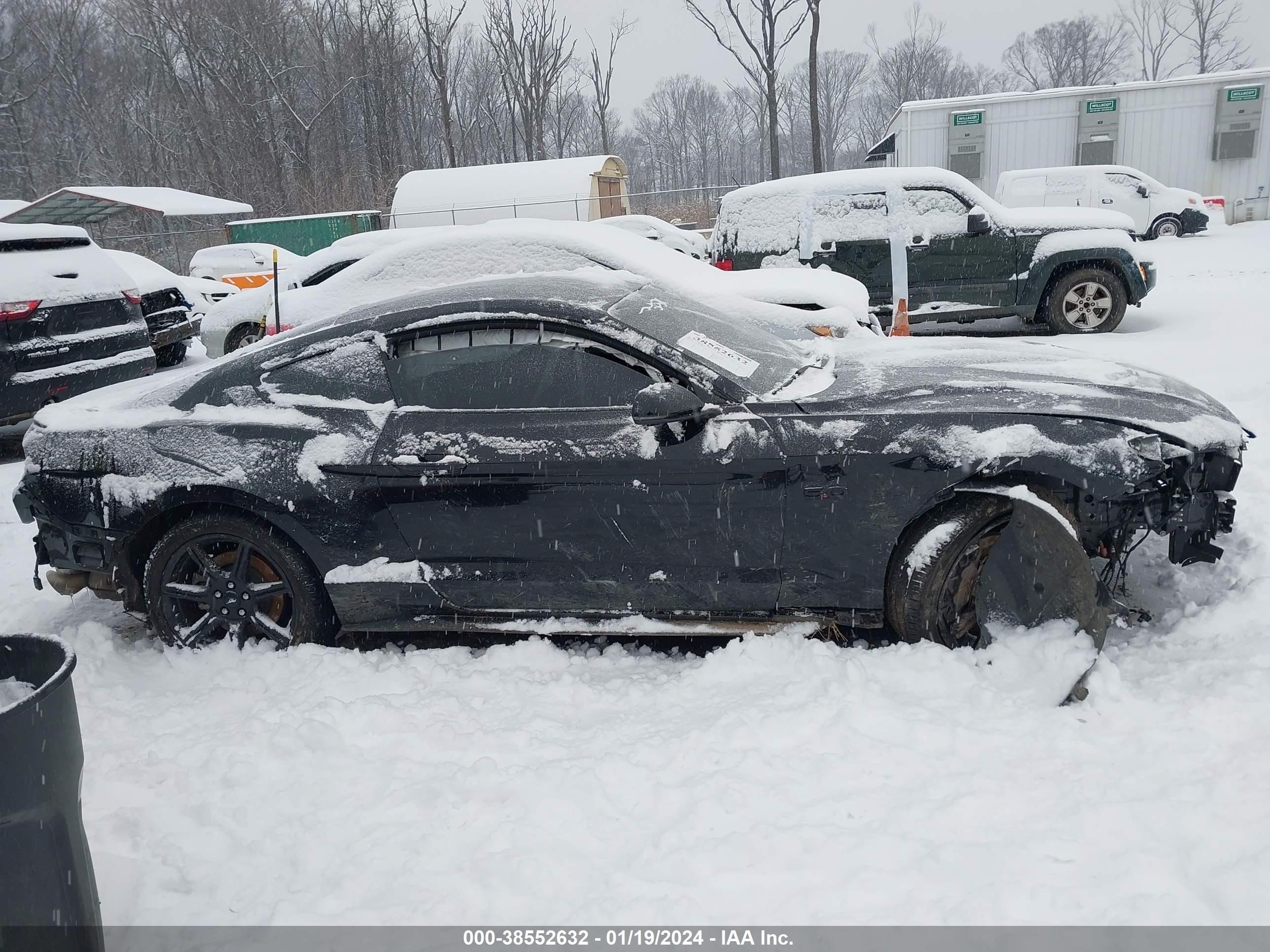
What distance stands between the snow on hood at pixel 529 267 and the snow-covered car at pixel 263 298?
1665 mm

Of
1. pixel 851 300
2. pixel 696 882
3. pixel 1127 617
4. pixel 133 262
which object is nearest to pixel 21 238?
pixel 133 262

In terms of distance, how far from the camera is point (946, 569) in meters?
3.31

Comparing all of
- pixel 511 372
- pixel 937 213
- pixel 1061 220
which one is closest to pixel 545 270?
pixel 511 372

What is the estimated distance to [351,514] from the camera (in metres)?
3.66

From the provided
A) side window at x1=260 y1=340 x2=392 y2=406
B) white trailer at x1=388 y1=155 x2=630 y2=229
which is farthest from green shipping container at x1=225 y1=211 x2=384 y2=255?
side window at x1=260 y1=340 x2=392 y2=406

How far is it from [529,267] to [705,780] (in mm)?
4810

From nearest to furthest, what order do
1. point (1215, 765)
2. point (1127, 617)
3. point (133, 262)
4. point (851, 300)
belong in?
point (1215, 765) < point (1127, 617) < point (851, 300) < point (133, 262)

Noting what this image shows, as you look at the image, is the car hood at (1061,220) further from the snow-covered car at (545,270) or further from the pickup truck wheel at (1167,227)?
the pickup truck wheel at (1167,227)

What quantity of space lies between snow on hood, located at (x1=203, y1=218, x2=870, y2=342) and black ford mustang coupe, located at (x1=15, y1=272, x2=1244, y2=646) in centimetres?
Answer: 278

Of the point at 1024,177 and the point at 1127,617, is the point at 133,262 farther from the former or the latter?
the point at 1024,177

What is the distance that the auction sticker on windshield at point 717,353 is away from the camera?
3.61 m

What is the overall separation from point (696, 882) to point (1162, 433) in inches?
89.3

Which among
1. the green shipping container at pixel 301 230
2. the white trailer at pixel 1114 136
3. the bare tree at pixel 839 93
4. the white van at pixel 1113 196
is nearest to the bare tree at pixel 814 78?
the white trailer at pixel 1114 136

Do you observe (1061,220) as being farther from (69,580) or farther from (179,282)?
(179,282)
